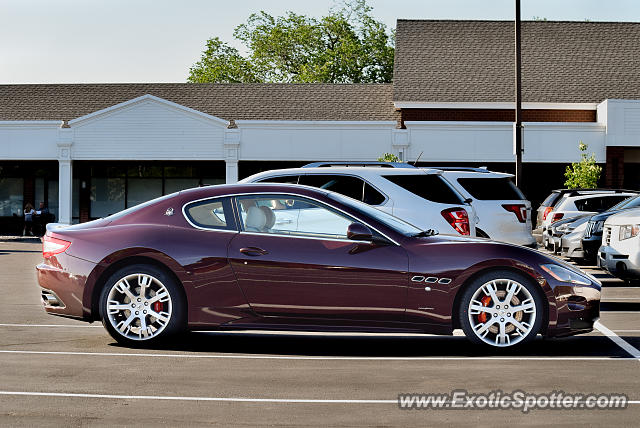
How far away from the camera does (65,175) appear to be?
3903cm

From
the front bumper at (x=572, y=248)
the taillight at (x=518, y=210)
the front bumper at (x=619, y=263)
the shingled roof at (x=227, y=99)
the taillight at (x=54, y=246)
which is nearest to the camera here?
the taillight at (x=54, y=246)

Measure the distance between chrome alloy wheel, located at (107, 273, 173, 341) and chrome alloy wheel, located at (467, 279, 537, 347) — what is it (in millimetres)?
2717

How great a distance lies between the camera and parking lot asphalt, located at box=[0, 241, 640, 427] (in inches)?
238

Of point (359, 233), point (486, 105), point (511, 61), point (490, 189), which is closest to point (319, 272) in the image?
point (359, 233)

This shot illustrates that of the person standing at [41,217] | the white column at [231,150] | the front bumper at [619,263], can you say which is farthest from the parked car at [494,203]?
the person standing at [41,217]

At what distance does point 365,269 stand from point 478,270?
3.21 ft

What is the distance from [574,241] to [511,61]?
23928 millimetres

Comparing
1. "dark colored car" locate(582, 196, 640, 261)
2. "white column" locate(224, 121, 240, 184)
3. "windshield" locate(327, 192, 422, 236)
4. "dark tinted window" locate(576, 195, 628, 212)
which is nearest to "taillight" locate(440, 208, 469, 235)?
"windshield" locate(327, 192, 422, 236)

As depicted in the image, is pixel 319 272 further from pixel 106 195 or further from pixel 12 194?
pixel 12 194

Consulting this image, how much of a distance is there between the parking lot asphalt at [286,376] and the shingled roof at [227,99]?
31463mm

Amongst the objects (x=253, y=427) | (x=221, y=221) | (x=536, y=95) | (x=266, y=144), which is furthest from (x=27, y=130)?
(x=253, y=427)

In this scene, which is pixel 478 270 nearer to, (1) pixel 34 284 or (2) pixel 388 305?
(2) pixel 388 305

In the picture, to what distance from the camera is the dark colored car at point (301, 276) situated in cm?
837

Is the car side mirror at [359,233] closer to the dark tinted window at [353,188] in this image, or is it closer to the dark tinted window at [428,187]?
the dark tinted window at [353,188]
